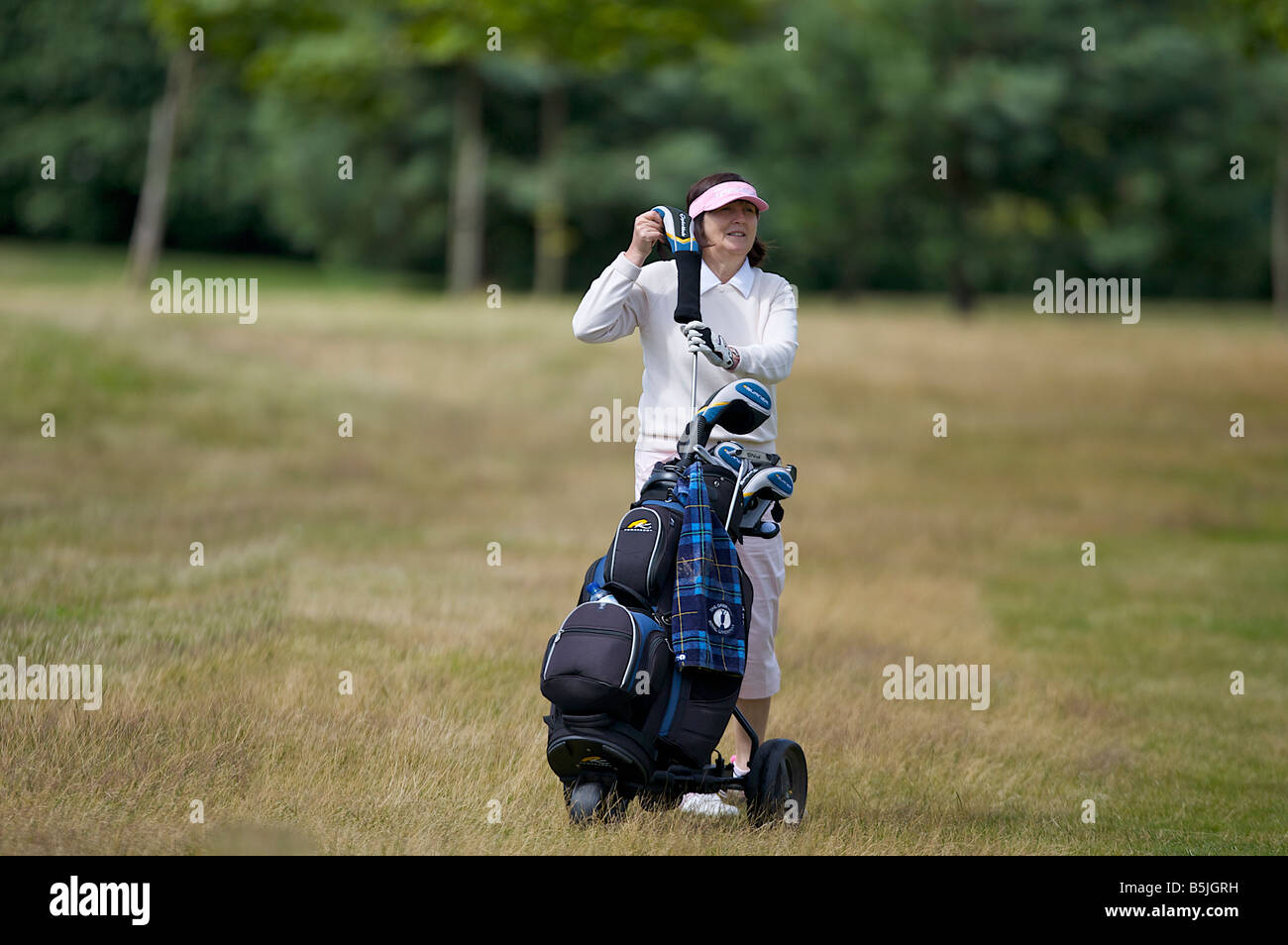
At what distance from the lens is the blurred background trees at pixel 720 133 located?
35.5 metres

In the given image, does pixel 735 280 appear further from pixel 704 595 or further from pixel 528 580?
pixel 528 580

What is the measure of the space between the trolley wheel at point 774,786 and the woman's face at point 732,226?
1.88 m

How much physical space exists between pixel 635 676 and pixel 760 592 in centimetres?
106

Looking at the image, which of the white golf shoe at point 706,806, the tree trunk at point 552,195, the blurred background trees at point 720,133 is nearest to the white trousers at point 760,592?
the white golf shoe at point 706,806

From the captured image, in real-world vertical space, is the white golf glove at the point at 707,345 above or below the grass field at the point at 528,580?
above

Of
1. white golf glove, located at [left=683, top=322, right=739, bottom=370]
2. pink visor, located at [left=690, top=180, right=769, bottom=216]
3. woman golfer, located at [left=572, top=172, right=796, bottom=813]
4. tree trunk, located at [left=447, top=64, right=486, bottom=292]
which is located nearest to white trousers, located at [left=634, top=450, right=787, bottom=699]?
woman golfer, located at [left=572, top=172, right=796, bottom=813]

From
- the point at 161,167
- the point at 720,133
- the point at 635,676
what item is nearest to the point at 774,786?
the point at 635,676

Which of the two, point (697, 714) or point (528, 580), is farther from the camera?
point (528, 580)

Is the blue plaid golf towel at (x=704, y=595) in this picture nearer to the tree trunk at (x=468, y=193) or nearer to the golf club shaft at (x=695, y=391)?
the golf club shaft at (x=695, y=391)

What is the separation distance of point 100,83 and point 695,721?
A: 169 feet

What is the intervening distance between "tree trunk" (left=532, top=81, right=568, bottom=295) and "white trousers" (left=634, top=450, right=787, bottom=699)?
33127mm

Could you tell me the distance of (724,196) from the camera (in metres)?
5.38

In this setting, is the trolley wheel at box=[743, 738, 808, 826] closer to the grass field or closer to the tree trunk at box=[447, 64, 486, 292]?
the grass field

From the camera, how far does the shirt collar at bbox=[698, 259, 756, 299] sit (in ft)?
18.3
